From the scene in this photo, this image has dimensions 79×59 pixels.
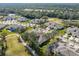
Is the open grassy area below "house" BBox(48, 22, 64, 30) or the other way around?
below

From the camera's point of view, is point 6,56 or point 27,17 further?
point 27,17

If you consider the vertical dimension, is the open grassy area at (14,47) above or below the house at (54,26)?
below

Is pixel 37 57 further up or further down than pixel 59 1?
further down

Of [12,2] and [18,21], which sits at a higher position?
[12,2]

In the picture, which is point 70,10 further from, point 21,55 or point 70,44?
point 21,55

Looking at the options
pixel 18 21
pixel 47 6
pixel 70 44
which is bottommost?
pixel 70 44

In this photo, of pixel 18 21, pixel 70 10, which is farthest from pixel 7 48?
pixel 70 10

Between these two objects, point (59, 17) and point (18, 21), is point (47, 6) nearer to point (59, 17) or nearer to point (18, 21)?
point (59, 17)

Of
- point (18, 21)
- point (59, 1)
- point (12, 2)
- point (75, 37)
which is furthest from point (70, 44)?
point (12, 2)

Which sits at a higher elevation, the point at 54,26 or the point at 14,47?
the point at 54,26
